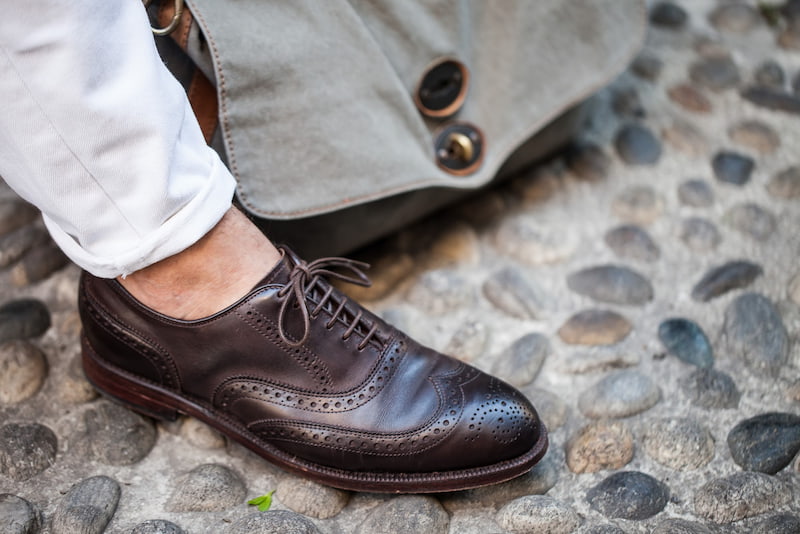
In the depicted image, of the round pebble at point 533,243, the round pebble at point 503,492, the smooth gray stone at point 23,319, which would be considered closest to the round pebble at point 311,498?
the round pebble at point 503,492

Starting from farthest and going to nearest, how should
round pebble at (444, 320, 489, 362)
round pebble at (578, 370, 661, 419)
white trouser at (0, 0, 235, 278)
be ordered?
1. round pebble at (444, 320, 489, 362)
2. round pebble at (578, 370, 661, 419)
3. white trouser at (0, 0, 235, 278)

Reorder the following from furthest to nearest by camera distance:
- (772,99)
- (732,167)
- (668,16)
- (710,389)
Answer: (668,16), (772,99), (732,167), (710,389)

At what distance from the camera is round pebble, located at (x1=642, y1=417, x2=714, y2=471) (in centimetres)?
102

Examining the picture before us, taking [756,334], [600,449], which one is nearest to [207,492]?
[600,449]

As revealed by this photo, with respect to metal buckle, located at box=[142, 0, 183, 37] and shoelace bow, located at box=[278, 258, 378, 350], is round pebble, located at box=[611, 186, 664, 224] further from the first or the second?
metal buckle, located at box=[142, 0, 183, 37]

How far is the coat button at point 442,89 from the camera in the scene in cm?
126

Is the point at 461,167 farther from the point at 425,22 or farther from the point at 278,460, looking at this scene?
the point at 278,460

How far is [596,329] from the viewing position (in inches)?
48.9

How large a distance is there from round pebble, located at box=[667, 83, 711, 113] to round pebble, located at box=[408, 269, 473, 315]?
697mm

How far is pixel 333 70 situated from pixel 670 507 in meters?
0.74

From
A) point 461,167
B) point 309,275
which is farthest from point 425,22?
point 309,275

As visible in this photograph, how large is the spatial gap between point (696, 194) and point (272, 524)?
1031 millimetres

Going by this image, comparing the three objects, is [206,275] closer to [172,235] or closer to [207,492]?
[172,235]

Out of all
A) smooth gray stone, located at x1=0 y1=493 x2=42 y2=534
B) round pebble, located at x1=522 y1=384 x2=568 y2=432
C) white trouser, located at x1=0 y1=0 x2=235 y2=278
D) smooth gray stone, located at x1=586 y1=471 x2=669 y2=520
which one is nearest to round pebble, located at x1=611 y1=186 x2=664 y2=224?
round pebble, located at x1=522 y1=384 x2=568 y2=432
